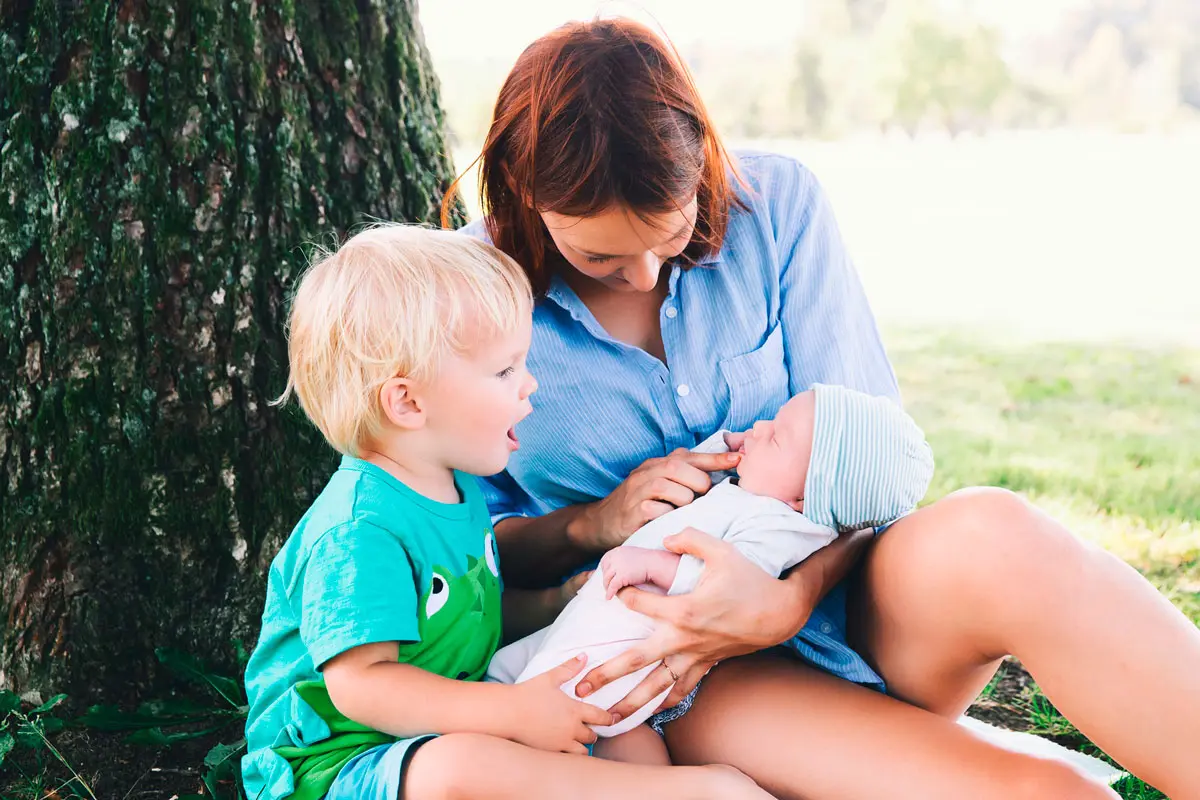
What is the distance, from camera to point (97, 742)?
211 centimetres

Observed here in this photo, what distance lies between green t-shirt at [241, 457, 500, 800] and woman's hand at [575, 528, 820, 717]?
0.73ft

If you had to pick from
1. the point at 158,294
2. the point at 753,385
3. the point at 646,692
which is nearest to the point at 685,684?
the point at 646,692

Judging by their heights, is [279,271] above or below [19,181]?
below

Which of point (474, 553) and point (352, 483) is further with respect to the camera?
point (474, 553)

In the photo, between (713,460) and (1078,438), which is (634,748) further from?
(1078,438)

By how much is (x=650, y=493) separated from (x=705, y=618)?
9.5 inches

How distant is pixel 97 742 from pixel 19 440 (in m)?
0.58

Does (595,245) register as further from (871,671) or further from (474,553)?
(871,671)

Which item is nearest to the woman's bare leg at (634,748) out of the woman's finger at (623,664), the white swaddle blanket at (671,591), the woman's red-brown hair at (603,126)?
the white swaddle blanket at (671,591)

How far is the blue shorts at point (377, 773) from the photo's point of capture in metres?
1.48

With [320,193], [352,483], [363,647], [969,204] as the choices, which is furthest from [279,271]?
[969,204]

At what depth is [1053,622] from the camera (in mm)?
1457

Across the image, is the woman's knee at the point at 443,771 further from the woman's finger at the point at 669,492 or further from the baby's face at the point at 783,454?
the baby's face at the point at 783,454

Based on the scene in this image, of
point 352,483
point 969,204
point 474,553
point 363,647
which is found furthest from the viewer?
point 969,204
